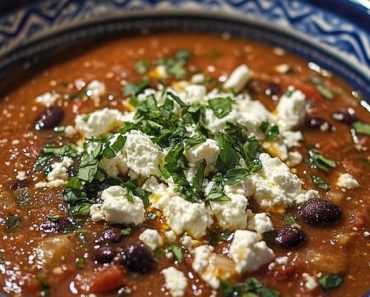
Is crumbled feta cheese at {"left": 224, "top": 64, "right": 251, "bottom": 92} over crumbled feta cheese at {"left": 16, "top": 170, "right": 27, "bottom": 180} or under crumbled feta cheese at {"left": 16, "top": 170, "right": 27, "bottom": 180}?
over

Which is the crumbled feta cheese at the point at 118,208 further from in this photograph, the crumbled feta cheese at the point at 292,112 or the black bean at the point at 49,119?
the crumbled feta cheese at the point at 292,112

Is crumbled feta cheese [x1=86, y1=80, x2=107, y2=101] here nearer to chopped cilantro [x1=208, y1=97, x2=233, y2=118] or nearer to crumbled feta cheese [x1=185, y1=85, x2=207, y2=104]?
Result: crumbled feta cheese [x1=185, y1=85, x2=207, y2=104]

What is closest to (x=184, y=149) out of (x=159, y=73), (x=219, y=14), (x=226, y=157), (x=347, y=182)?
(x=226, y=157)

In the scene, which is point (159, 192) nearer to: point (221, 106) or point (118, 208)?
point (118, 208)

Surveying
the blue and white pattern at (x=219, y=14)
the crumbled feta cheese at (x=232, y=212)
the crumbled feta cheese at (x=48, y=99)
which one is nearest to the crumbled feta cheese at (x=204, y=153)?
the crumbled feta cheese at (x=232, y=212)

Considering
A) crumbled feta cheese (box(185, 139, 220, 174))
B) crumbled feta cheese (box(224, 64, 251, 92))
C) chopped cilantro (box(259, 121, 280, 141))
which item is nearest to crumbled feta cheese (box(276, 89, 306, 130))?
chopped cilantro (box(259, 121, 280, 141))

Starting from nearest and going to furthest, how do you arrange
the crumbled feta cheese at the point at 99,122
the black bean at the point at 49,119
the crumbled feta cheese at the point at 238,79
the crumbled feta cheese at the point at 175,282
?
1. the crumbled feta cheese at the point at 175,282
2. the crumbled feta cheese at the point at 99,122
3. the black bean at the point at 49,119
4. the crumbled feta cheese at the point at 238,79
